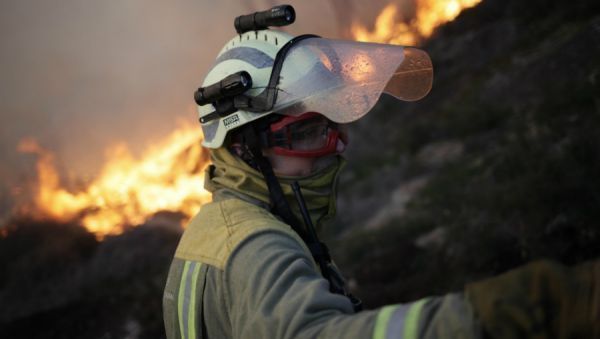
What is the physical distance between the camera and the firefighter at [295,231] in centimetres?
104

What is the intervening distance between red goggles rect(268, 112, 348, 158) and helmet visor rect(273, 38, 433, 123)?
2.8 inches

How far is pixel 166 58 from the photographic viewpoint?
1138 centimetres

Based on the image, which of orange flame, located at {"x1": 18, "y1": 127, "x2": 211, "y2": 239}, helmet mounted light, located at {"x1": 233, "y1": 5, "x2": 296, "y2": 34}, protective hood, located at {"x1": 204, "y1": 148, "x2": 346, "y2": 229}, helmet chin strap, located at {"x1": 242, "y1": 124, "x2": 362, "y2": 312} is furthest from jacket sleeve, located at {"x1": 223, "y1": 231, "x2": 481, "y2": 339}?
orange flame, located at {"x1": 18, "y1": 127, "x2": 211, "y2": 239}

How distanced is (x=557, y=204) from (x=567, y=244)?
2.49ft

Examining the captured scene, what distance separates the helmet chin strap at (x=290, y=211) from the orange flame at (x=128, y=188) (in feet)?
25.5

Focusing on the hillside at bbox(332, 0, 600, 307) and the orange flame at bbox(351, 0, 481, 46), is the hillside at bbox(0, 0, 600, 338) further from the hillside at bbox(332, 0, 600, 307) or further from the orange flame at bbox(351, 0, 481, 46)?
the orange flame at bbox(351, 0, 481, 46)

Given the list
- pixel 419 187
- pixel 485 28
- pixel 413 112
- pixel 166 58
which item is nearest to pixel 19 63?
pixel 166 58

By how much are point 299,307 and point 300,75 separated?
3.95 feet

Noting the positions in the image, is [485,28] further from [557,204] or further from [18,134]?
[18,134]

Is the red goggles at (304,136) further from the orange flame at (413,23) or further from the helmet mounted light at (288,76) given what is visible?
the orange flame at (413,23)

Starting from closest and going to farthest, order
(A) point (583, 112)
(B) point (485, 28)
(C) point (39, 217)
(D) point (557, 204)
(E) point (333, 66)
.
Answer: (E) point (333, 66)
(D) point (557, 204)
(A) point (583, 112)
(C) point (39, 217)
(B) point (485, 28)

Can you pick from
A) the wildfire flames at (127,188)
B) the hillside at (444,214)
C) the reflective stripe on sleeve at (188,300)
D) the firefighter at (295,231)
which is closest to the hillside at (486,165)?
the hillside at (444,214)

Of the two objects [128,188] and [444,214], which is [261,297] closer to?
[444,214]

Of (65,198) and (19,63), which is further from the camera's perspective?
(19,63)
